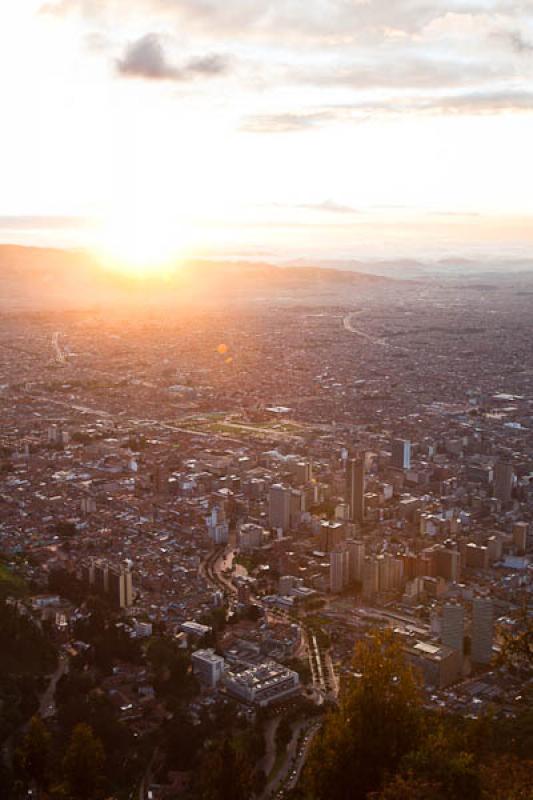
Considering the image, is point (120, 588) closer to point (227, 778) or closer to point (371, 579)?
point (371, 579)

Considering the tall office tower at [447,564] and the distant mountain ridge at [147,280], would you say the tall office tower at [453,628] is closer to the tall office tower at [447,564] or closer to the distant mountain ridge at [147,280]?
the tall office tower at [447,564]

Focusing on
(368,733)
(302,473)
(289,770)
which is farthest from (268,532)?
(368,733)

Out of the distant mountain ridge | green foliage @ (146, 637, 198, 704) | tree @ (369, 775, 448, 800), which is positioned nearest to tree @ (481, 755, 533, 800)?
tree @ (369, 775, 448, 800)

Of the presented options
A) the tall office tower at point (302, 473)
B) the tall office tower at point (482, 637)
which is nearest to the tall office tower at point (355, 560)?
the tall office tower at point (482, 637)

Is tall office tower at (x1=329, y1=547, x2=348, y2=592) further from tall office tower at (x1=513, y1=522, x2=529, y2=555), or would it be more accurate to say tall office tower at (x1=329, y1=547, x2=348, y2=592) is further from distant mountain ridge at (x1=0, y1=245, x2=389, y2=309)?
distant mountain ridge at (x1=0, y1=245, x2=389, y2=309)

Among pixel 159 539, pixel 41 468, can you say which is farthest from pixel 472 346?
pixel 159 539

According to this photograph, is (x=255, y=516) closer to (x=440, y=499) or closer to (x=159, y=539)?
(x=159, y=539)
